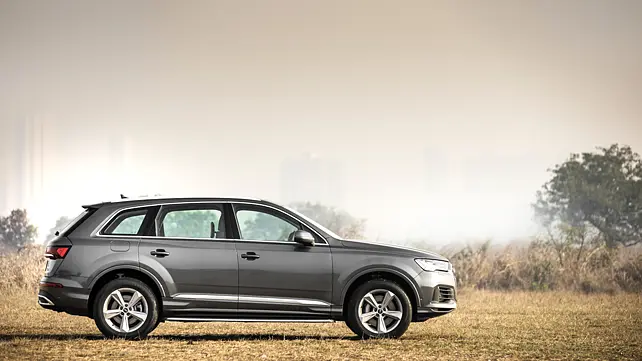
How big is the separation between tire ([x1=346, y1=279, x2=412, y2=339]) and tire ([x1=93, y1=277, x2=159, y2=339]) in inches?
103

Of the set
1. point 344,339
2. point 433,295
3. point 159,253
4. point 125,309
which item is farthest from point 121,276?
point 433,295

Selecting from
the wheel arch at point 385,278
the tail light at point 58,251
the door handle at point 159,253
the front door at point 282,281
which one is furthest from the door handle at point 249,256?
the tail light at point 58,251

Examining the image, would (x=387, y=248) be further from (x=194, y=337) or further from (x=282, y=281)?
(x=194, y=337)

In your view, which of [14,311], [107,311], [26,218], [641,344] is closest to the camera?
[107,311]

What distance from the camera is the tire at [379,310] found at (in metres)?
14.6

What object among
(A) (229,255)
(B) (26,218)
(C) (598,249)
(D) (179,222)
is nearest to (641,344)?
(A) (229,255)

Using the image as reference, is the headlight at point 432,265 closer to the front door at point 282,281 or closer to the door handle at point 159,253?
the front door at point 282,281

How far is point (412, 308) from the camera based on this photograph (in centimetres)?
1496

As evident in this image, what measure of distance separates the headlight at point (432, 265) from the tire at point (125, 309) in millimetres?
3584

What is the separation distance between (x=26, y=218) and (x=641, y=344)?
140 ft

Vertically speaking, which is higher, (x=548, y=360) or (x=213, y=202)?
(x=213, y=202)

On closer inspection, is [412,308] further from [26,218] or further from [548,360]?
[26,218]

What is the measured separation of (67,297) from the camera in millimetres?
14547

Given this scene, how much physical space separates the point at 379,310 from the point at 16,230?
41293 mm
